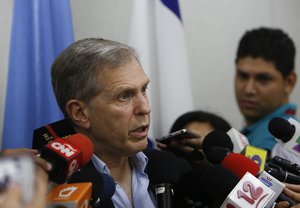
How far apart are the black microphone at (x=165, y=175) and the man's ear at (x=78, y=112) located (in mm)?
209

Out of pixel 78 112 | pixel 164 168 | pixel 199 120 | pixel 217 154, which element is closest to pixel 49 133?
pixel 78 112

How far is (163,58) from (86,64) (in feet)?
2.72

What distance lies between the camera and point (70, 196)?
765 millimetres

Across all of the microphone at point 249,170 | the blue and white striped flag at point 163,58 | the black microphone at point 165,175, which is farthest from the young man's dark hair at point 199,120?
the microphone at point 249,170

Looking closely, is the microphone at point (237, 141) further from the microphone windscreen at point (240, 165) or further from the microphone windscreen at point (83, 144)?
the microphone windscreen at point (83, 144)

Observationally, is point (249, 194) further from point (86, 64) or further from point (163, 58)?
point (163, 58)

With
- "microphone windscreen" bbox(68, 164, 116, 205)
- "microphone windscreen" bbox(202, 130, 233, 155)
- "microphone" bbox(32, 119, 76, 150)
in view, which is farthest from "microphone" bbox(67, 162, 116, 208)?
"microphone windscreen" bbox(202, 130, 233, 155)

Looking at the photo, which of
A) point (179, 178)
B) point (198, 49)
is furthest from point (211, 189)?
point (198, 49)

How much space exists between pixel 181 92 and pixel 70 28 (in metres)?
0.59

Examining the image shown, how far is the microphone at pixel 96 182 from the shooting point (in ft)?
2.99

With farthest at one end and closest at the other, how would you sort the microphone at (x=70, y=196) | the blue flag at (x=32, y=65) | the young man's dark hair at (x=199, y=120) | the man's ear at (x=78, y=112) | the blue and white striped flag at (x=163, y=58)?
the blue and white striped flag at (x=163, y=58), the young man's dark hair at (x=199, y=120), the blue flag at (x=32, y=65), the man's ear at (x=78, y=112), the microphone at (x=70, y=196)

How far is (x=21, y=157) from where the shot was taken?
501 mm

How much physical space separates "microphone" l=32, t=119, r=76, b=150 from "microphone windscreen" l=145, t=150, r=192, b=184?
24 cm

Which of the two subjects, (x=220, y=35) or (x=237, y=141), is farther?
(x=220, y=35)
